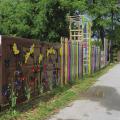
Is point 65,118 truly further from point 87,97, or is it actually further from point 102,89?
point 102,89

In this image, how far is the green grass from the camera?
9.37 metres

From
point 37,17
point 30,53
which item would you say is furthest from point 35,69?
point 37,17

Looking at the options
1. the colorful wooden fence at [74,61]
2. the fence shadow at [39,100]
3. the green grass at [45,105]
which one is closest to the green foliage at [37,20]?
the colorful wooden fence at [74,61]

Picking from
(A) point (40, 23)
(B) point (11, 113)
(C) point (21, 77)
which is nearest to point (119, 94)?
(C) point (21, 77)

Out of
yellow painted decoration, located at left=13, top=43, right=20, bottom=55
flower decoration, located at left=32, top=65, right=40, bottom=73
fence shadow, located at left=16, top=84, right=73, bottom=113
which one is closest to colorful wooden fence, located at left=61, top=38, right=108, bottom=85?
fence shadow, located at left=16, top=84, right=73, bottom=113

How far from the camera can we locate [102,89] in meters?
16.0

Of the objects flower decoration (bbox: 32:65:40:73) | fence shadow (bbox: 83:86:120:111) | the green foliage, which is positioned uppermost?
the green foliage

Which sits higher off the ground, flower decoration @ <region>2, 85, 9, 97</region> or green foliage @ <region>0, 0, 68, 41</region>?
green foliage @ <region>0, 0, 68, 41</region>

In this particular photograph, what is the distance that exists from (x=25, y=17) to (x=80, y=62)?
24882 mm

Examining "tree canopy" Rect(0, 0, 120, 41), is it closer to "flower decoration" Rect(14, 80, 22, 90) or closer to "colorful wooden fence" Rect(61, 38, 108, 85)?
"colorful wooden fence" Rect(61, 38, 108, 85)

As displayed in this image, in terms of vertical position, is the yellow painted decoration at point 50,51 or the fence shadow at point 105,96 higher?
the yellow painted decoration at point 50,51

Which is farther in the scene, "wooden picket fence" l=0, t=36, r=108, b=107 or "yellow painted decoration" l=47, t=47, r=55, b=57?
"yellow painted decoration" l=47, t=47, r=55, b=57

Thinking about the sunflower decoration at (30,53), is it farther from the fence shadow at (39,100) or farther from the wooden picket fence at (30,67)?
the fence shadow at (39,100)

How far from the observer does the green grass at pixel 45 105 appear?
9.37m
